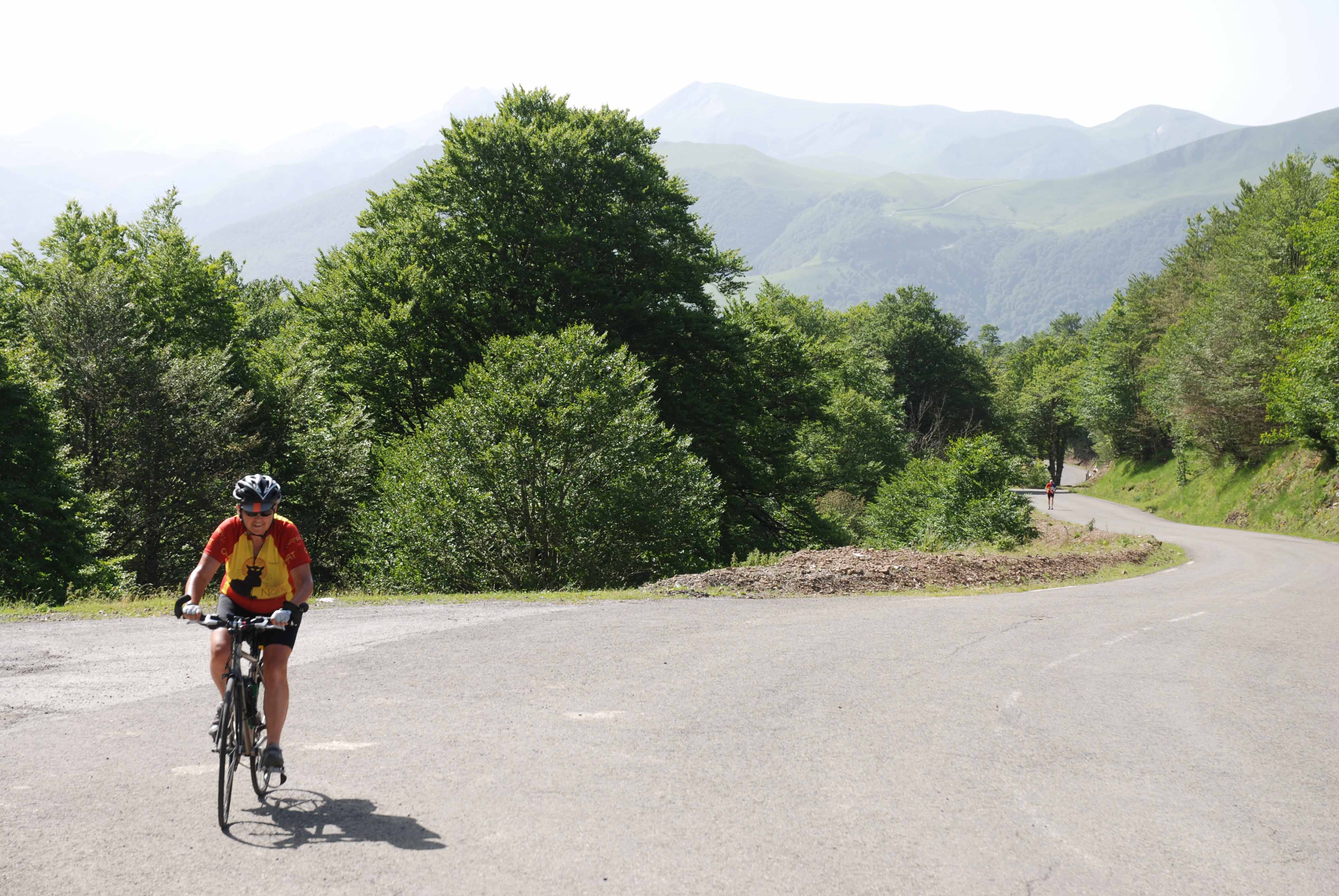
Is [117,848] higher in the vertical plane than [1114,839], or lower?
higher

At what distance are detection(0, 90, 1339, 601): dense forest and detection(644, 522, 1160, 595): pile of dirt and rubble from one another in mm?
3252

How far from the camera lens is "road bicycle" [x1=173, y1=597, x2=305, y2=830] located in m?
5.05

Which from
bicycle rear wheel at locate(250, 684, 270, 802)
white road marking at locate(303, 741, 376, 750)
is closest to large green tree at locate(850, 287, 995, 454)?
white road marking at locate(303, 741, 376, 750)

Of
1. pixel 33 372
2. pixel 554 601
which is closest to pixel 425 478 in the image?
pixel 554 601

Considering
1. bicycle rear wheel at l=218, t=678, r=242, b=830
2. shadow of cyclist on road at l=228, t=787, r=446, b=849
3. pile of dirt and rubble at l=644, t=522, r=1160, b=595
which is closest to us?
shadow of cyclist on road at l=228, t=787, r=446, b=849

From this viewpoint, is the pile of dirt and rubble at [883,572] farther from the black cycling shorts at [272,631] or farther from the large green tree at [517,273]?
the large green tree at [517,273]

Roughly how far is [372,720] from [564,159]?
Result: 79.5ft

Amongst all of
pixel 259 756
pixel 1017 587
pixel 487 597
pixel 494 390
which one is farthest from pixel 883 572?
pixel 259 756

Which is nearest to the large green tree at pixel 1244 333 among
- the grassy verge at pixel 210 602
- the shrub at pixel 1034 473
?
the shrub at pixel 1034 473

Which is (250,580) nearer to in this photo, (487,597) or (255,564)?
(255,564)

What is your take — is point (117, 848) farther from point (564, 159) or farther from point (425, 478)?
point (564, 159)

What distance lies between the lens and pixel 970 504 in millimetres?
27828

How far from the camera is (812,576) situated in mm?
16328

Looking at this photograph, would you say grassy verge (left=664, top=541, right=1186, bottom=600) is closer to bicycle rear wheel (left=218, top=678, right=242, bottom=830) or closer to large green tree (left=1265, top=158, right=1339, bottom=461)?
bicycle rear wheel (left=218, top=678, right=242, bottom=830)
